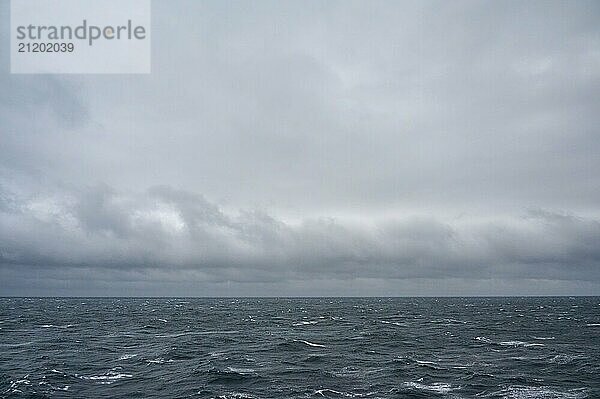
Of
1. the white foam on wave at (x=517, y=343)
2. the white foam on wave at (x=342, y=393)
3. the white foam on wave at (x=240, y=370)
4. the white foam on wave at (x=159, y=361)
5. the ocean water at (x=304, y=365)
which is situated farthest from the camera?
the white foam on wave at (x=517, y=343)

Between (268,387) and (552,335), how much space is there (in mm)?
81619

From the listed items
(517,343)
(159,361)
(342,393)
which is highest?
(342,393)

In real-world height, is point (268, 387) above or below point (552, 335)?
above

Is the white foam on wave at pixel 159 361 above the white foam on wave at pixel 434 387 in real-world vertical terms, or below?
below

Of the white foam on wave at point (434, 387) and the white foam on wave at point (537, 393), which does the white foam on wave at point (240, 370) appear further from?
the white foam on wave at point (537, 393)

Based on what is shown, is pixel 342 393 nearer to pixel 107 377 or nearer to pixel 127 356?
pixel 107 377

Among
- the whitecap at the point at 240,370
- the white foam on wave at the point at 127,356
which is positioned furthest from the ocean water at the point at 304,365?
the whitecap at the point at 240,370

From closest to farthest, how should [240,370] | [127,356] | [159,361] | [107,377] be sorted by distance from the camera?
[107,377], [240,370], [159,361], [127,356]

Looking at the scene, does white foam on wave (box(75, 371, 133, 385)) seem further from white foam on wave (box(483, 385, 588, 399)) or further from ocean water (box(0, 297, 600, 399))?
white foam on wave (box(483, 385, 588, 399))

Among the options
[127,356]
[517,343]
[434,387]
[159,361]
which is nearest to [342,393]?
[434,387]

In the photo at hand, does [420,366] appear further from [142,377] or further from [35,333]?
[35,333]

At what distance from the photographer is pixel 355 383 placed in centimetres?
5419

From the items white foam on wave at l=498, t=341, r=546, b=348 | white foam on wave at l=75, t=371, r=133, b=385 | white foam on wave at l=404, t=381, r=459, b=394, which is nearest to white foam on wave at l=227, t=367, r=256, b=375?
white foam on wave at l=75, t=371, r=133, b=385

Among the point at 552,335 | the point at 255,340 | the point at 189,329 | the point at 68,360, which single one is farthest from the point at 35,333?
the point at 552,335
